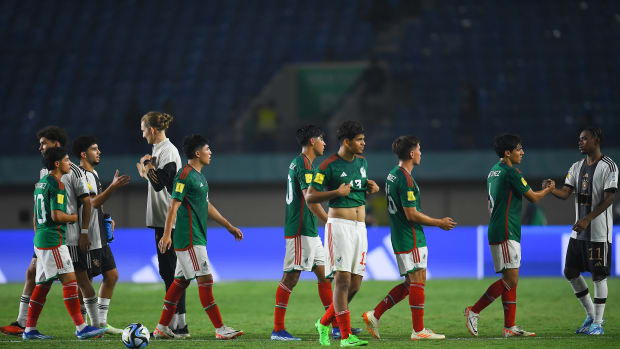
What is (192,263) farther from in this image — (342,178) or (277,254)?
(277,254)

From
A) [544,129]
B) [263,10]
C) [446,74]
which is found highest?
[263,10]

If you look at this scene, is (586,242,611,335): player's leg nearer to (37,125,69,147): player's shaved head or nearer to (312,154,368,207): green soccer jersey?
(312,154,368,207): green soccer jersey

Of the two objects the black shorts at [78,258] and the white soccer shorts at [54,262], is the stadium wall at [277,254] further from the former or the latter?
the white soccer shorts at [54,262]

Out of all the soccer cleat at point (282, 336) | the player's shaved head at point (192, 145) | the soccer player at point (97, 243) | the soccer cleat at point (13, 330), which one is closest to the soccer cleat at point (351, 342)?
the soccer cleat at point (282, 336)

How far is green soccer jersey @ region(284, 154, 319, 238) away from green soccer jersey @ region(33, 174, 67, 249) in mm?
2089

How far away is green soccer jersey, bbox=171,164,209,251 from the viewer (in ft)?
25.7

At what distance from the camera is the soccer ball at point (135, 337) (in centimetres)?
704

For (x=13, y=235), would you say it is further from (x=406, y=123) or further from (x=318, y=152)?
(x=406, y=123)

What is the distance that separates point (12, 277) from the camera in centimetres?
1495

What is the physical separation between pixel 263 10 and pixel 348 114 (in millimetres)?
6424

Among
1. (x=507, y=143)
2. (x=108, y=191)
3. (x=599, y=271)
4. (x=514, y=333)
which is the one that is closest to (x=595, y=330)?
(x=599, y=271)

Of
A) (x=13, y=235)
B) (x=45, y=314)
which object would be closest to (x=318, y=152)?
(x=45, y=314)

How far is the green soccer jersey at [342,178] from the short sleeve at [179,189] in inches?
49.5

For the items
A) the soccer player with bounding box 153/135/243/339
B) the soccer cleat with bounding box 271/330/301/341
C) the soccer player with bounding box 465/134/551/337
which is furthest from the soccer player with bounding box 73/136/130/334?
the soccer player with bounding box 465/134/551/337
